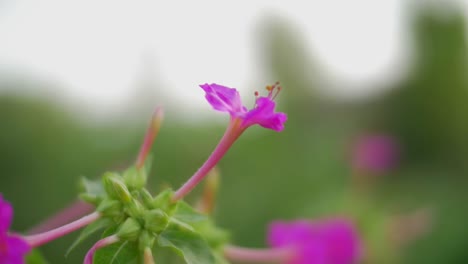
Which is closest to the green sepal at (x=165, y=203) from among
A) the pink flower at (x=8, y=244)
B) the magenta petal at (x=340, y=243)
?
the pink flower at (x=8, y=244)

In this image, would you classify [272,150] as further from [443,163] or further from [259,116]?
[259,116]

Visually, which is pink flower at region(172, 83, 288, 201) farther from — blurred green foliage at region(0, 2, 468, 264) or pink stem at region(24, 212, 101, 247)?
blurred green foliage at region(0, 2, 468, 264)

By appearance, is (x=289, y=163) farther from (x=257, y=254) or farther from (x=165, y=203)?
(x=165, y=203)

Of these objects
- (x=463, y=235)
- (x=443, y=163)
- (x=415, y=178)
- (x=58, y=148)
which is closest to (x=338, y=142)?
(x=415, y=178)

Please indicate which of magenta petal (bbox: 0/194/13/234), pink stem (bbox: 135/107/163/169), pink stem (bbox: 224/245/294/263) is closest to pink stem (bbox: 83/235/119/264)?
magenta petal (bbox: 0/194/13/234)

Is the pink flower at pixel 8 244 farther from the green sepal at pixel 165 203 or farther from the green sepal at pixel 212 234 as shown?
the green sepal at pixel 212 234
